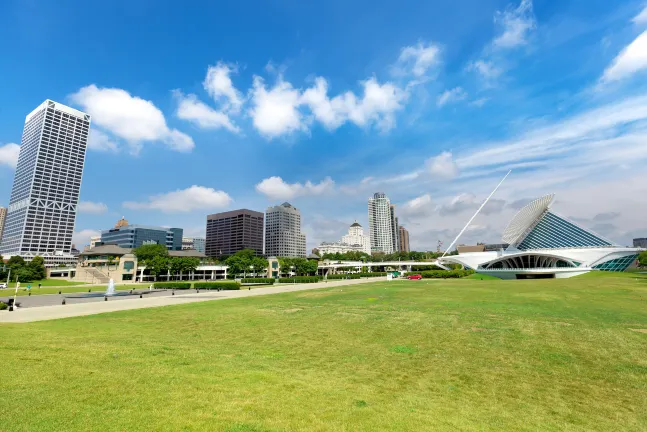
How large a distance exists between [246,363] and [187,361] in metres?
1.93

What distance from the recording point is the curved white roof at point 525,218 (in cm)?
9506

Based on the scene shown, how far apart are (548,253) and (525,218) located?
86.0 ft

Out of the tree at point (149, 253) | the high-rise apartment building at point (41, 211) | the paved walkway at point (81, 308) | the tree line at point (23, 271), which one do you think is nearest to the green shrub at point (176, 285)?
the paved walkway at point (81, 308)

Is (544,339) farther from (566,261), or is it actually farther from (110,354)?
(566,261)

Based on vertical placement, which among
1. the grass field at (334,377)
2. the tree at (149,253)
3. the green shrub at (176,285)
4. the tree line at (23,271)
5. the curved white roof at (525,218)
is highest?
the curved white roof at (525,218)

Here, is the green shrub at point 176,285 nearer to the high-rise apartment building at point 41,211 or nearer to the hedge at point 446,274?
the hedge at point 446,274

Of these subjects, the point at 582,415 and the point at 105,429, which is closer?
the point at 105,429

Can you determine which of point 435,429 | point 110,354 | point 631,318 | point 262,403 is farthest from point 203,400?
point 631,318

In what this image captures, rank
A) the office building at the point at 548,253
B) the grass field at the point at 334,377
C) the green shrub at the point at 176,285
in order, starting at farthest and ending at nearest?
the office building at the point at 548,253
the green shrub at the point at 176,285
the grass field at the point at 334,377

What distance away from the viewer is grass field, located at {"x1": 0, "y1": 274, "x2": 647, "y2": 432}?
6289 millimetres

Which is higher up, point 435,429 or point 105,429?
point 105,429

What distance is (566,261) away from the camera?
8056cm

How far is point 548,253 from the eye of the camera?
82.3 metres

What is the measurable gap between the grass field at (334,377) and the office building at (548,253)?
78805mm
